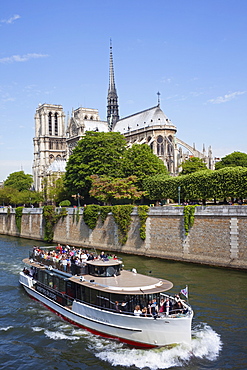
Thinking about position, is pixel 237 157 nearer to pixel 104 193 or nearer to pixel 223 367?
pixel 104 193

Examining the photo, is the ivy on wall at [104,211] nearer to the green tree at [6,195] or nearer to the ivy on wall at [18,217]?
the ivy on wall at [18,217]

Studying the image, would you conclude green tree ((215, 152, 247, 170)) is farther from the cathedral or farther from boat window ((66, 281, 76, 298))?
boat window ((66, 281, 76, 298))

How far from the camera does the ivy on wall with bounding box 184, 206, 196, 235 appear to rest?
3575cm

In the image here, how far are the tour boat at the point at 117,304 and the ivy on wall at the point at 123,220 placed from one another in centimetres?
1767

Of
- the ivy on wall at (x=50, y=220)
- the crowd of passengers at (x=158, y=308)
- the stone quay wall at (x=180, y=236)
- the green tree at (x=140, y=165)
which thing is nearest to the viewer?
the crowd of passengers at (x=158, y=308)

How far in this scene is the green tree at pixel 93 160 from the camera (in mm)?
61156

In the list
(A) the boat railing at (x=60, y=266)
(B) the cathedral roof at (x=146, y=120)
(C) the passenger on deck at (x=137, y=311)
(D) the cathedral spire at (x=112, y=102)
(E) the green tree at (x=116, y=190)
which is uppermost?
(D) the cathedral spire at (x=112, y=102)

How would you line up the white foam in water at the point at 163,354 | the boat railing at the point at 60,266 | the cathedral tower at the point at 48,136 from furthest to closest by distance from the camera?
the cathedral tower at the point at 48,136
the boat railing at the point at 60,266
the white foam in water at the point at 163,354

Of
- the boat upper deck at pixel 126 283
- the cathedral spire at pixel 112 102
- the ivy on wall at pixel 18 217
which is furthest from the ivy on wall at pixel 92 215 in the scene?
the cathedral spire at pixel 112 102

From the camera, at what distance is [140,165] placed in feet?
193

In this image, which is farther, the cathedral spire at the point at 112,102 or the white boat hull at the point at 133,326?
the cathedral spire at the point at 112,102

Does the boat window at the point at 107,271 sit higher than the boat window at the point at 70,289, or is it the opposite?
the boat window at the point at 107,271

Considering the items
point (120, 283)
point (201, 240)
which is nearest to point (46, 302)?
point (120, 283)

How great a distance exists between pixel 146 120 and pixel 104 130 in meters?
25.1
